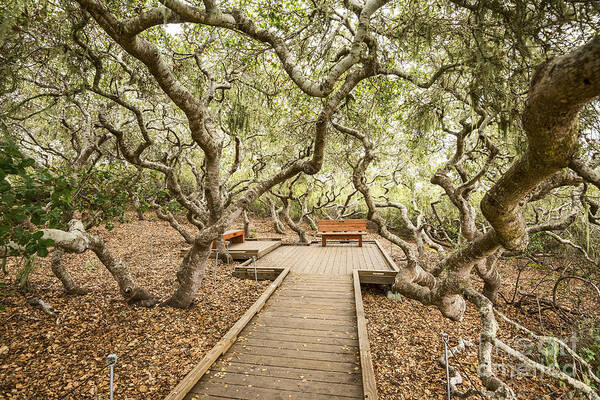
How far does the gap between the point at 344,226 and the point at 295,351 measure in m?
7.33

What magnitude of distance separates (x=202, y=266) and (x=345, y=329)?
3.07 meters

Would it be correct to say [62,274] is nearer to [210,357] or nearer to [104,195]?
[104,195]

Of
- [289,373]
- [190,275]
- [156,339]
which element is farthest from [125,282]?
[289,373]

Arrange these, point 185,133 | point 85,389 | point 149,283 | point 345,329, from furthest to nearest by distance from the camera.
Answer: point 185,133, point 149,283, point 345,329, point 85,389

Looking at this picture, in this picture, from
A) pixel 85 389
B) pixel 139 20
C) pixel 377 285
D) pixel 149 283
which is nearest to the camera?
pixel 139 20

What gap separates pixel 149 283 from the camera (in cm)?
648

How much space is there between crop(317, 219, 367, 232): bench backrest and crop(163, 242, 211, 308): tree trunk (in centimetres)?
653

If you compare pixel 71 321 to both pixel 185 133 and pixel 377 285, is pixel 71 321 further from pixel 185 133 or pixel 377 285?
pixel 185 133

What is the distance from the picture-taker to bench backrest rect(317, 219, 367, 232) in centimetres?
1054

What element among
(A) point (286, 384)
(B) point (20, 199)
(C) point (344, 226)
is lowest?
(A) point (286, 384)

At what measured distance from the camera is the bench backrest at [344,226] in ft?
34.6

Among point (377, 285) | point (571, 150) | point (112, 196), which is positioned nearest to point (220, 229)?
point (112, 196)

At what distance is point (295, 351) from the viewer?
12.4ft

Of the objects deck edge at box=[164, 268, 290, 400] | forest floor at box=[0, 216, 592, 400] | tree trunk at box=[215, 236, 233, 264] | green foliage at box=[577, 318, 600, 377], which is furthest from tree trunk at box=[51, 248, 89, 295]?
green foliage at box=[577, 318, 600, 377]
